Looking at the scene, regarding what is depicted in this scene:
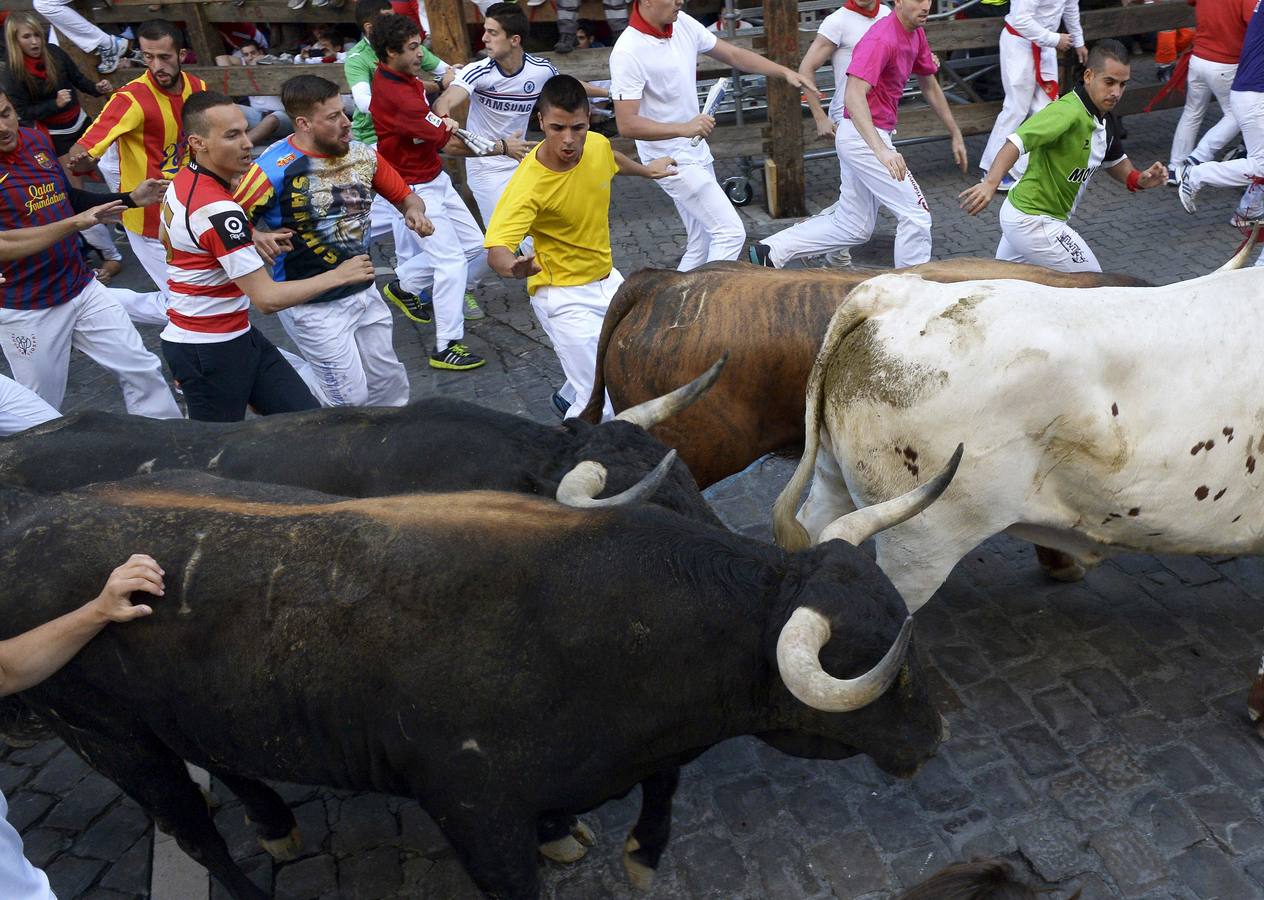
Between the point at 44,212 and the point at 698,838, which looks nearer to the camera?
the point at 698,838

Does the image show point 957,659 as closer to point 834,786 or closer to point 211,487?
point 834,786

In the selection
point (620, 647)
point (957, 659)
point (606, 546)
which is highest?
point (606, 546)

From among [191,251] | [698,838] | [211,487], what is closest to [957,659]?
[698,838]

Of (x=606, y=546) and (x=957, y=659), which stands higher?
(x=606, y=546)

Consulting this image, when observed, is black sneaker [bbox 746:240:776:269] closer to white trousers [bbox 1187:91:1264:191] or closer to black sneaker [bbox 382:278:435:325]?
black sneaker [bbox 382:278:435:325]

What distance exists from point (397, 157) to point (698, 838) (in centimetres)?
587

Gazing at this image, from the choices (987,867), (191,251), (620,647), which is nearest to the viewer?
(987,867)

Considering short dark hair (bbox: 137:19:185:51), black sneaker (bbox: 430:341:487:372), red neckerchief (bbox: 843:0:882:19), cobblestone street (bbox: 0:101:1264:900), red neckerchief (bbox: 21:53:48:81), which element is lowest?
cobblestone street (bbox: 0:101:1264:900)

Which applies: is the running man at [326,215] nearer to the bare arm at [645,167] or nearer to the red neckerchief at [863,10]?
the bare arm at [645,167]

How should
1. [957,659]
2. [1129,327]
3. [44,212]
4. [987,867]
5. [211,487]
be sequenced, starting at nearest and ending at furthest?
[987,867], [211,487], [1129,327], [957,659], [44,212]

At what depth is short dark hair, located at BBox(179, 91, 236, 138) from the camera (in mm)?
5379

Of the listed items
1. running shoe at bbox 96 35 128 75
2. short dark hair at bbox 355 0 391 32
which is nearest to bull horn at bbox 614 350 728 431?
short dark hair at bbox 355 0 391 32

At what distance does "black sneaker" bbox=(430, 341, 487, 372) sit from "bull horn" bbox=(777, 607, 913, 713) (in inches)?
207

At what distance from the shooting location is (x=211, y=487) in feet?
12.8
